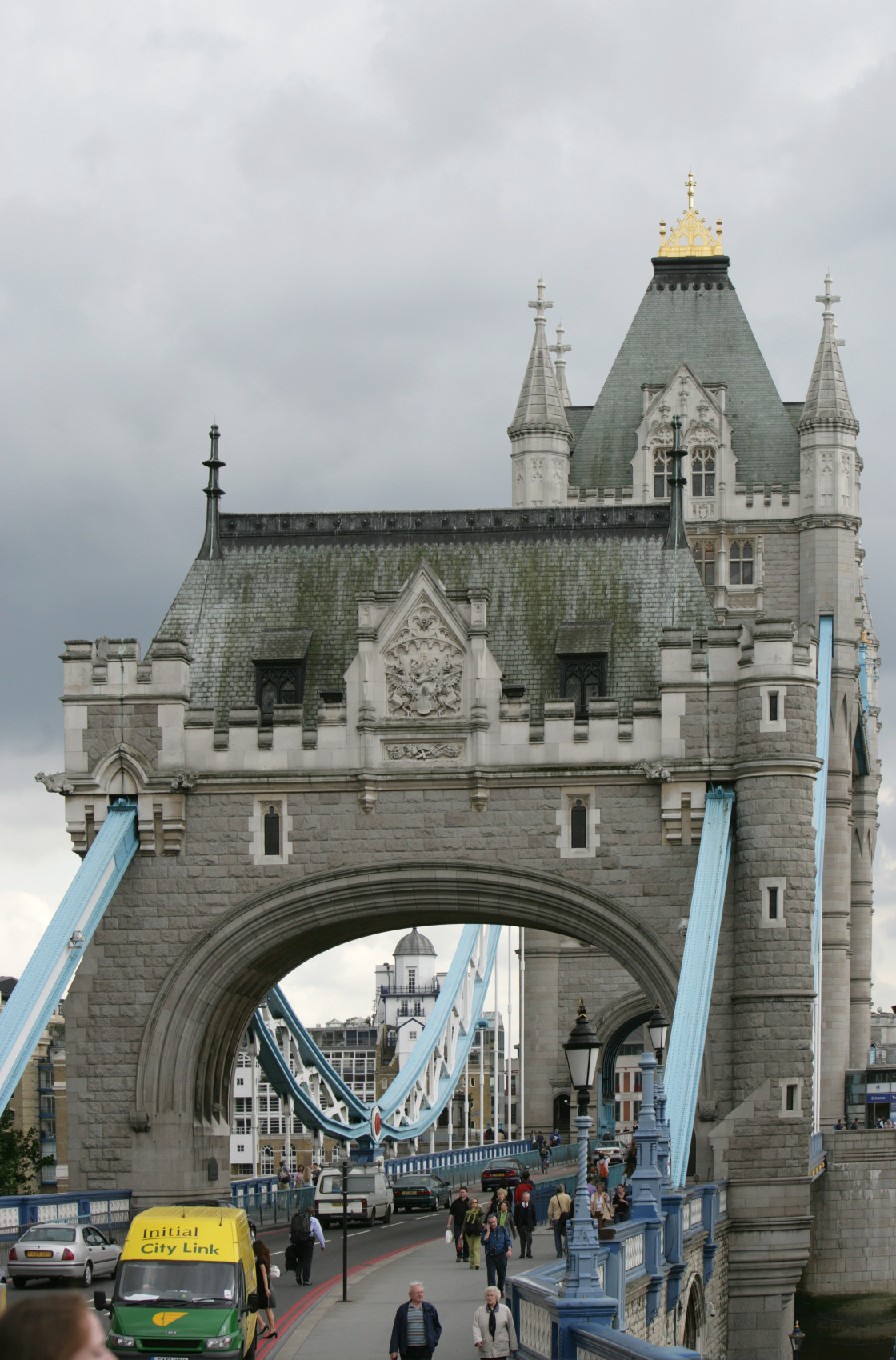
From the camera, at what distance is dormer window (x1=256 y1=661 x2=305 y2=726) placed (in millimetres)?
35438

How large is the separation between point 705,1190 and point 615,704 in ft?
27.6

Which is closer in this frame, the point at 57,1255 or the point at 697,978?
the point at 57,1255

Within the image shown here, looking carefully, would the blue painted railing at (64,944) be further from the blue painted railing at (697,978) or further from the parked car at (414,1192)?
the parked car at (414,1192)

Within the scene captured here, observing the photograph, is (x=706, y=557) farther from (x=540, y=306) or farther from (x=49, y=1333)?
(x=49, y=1333)

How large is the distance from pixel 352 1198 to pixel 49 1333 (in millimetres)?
35873

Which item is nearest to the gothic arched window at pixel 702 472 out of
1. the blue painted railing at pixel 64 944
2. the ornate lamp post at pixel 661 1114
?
the blue painted railing at pixel 64 944

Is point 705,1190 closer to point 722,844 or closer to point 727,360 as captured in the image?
point 722,844

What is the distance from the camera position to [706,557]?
61.6 metres

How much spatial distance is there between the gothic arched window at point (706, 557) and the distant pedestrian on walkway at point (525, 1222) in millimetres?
32940

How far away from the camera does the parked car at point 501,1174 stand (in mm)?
47000

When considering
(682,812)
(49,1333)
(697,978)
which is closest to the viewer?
(49,1333)

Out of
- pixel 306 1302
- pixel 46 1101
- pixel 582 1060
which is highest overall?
pixel 582 1060

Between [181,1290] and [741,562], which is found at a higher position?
[741,562]

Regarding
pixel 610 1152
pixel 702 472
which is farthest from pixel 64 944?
pixel 702 472
